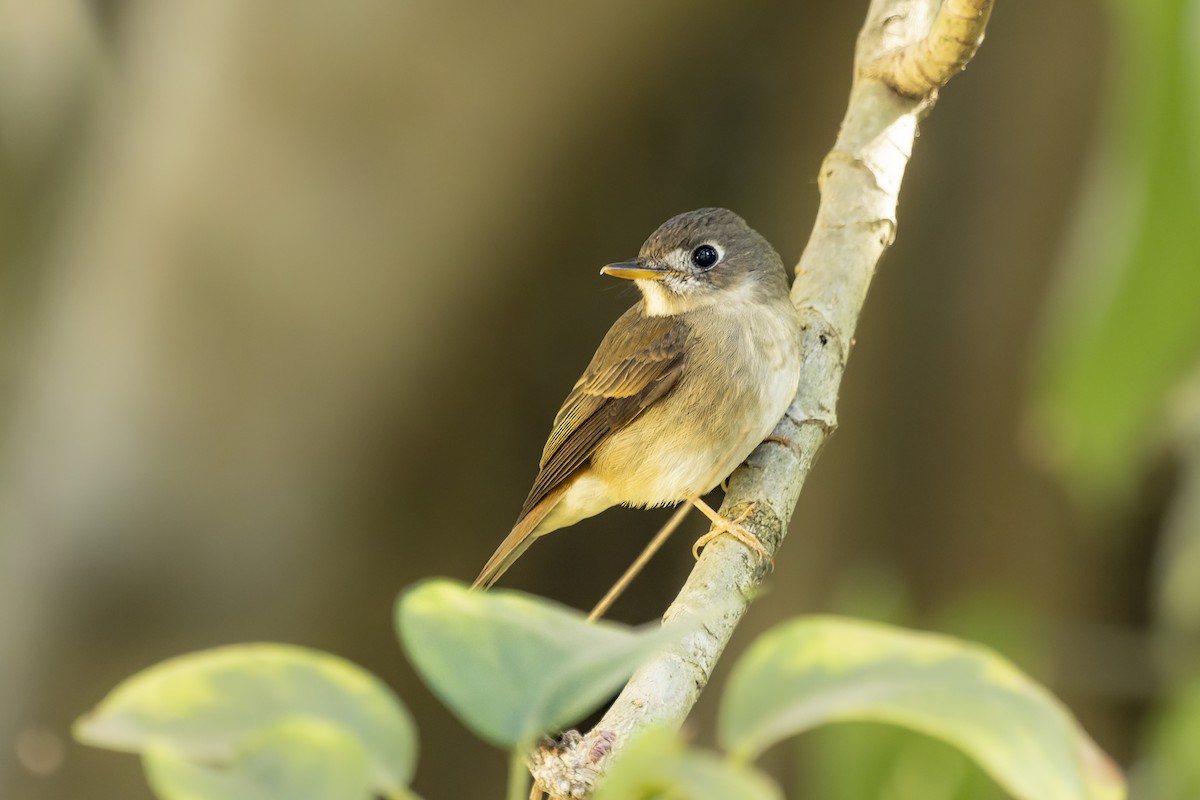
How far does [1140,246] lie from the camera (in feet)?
1.62

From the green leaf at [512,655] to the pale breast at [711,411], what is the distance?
216cm

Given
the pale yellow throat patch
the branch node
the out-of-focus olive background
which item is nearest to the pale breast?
the pale yellow throat patch

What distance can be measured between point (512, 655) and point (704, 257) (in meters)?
2.91

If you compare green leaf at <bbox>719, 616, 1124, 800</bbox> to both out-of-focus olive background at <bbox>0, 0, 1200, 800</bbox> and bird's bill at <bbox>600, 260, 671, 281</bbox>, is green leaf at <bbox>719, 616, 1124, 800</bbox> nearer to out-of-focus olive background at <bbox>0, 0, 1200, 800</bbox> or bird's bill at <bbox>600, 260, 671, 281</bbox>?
bird's bill at <bbox>600, 260, 671, 281</bbox>

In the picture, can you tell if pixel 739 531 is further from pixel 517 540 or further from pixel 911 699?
pixel 911 699

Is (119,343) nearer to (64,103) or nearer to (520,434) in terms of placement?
(64,103)

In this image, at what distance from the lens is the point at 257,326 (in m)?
5.50

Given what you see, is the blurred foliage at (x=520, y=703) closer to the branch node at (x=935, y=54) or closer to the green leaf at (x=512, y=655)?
the green leaf at (x=512, y=655)

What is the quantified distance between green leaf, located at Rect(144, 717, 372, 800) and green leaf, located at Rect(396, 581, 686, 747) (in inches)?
2.2

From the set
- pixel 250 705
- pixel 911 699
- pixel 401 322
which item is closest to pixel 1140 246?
pixel 911 699

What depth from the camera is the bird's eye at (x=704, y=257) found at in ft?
11.4

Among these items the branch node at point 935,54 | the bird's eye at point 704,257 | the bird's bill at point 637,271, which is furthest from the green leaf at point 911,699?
the bird's eye at point 704,257

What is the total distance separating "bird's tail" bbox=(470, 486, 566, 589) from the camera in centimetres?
310

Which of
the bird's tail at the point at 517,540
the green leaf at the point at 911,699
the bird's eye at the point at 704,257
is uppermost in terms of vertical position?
the bird's eye at the point at 704,257
